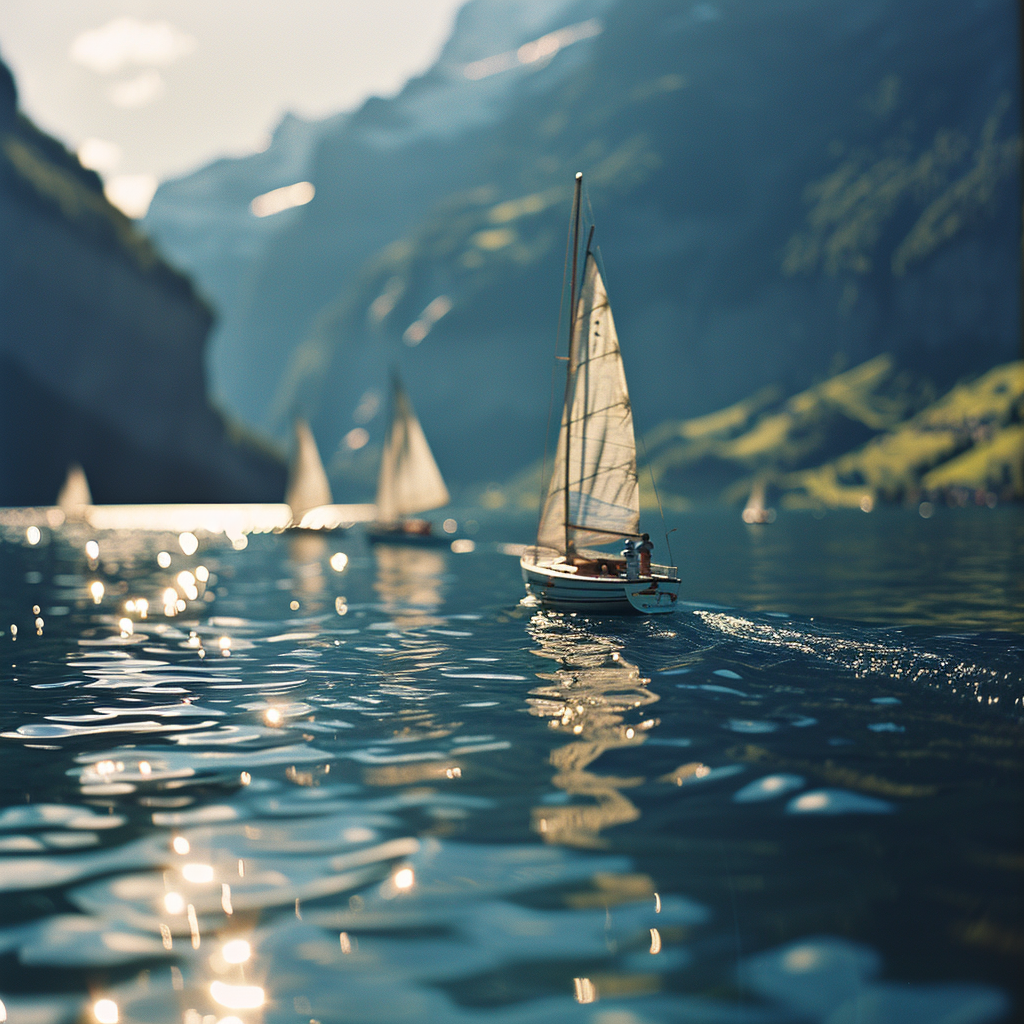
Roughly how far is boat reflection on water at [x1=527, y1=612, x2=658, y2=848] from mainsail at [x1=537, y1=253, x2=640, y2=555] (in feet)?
25.7

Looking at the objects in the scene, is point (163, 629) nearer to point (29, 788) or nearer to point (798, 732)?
point (29, 788)

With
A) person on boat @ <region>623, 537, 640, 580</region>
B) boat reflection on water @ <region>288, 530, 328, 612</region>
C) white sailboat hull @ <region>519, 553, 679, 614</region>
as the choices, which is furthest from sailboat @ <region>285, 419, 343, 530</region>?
person on boat @ <region>623, 537, 640, 580</region>

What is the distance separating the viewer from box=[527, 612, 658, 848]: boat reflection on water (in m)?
14.4

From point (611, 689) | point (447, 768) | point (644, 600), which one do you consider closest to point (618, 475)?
point (644, 600)

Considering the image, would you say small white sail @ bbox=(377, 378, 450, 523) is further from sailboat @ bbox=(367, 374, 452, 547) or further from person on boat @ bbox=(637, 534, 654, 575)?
person on boat @ bbox=(637, 534, 654, 575)

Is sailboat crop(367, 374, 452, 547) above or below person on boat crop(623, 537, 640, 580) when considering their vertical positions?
above

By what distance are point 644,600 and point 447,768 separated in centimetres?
2034

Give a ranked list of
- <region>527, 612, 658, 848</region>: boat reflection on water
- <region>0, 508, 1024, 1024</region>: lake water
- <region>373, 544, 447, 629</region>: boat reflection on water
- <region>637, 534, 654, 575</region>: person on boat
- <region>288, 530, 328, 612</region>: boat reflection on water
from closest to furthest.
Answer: <region>0, 508, 1024, 1024</region>: lake water < <region>527, 612, 658, 848</region>: boat reflection on water < <region>637, 534, 654, 575</region>: person on boat < <region>373, 544, 447, 629</region>: boat reflection on water < <region>288, 530, 328, 612</region>: boat reflection on water

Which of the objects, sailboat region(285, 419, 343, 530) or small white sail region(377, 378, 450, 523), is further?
sailboat region(285, 419, 343, 530)

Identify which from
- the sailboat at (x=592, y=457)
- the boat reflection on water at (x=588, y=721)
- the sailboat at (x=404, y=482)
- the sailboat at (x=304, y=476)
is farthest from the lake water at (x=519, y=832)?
the sailboat at (x=304, y=476)

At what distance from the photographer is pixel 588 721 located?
68.1ft

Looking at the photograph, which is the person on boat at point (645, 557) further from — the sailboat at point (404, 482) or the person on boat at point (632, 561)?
the sailboat at point (404, 482)

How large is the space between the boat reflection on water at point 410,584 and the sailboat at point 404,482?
192cm

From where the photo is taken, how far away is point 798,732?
19.7 metres
